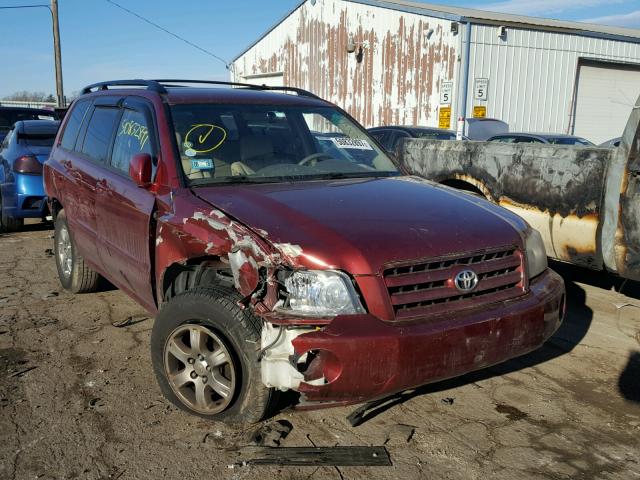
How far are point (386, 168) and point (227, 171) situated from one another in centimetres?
126

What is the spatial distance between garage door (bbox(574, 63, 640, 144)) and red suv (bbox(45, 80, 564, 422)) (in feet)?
58.7

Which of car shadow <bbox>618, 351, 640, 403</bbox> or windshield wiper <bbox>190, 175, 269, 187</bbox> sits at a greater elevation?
windshield wiper <bbox>190, 175, 269, 187</bbox>

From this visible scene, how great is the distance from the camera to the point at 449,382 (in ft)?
12.7

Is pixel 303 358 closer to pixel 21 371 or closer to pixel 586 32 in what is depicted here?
pixel 21 371

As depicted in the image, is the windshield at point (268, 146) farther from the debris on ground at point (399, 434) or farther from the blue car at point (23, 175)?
the blue car at point (23, 175)

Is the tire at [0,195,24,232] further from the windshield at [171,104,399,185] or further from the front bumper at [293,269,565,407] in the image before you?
the front bumper at [293,269,565,407]

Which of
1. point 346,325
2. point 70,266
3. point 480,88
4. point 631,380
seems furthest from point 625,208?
point 480,88

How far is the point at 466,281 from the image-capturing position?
3.06 metres

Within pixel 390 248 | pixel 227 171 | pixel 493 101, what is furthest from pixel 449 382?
pixel 493 101

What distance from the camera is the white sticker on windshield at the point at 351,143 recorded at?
4523 millimetres

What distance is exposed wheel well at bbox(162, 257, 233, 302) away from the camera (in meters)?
3.29

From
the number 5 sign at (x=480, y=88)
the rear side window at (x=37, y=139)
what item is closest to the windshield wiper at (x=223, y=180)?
the rear side window at (x=37, y=139)

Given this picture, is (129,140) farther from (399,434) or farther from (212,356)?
(399,434)

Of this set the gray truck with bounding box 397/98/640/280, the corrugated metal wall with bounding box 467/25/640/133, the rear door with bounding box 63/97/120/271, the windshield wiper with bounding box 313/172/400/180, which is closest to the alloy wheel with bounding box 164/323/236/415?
the windshield wiper with bounding box 313/172/400/180
